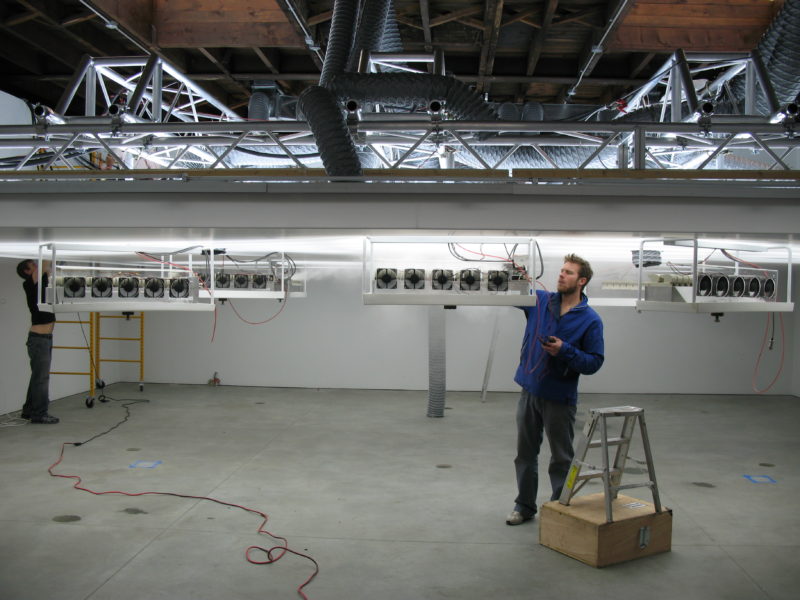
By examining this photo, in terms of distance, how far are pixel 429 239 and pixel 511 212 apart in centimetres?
100

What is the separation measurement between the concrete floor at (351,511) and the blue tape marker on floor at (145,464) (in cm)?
2

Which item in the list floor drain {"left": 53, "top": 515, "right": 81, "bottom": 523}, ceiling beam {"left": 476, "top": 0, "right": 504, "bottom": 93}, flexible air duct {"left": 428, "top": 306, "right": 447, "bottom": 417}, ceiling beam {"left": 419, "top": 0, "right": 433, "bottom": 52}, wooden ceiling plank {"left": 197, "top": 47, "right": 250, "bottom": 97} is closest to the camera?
floor drain {"left": 53, "top": 515, "right": 81, "bottom": 523}

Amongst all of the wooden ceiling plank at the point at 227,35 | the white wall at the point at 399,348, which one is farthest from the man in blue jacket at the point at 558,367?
the white wall at the point at 399,348

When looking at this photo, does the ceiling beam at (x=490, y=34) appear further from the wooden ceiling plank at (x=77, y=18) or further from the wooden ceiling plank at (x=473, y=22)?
the wooden ceiling plank at (x=77, y=18)

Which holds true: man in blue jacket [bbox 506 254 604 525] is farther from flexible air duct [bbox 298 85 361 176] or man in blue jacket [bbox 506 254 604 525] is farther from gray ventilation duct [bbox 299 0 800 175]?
flexible air duct [bbox 298 85 361 176]

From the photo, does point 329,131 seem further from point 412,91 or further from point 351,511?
point 351,511

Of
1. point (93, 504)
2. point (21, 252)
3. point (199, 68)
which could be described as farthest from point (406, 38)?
point (93, 504)

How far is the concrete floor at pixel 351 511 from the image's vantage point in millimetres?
3252

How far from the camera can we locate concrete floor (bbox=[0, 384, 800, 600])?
325 centimetres

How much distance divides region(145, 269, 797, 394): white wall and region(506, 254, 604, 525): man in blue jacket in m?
5.94

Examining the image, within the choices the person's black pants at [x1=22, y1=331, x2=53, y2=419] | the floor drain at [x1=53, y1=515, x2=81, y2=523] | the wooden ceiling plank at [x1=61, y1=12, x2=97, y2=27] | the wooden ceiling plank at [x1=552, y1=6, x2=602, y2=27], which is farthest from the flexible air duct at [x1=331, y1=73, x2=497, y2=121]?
the person's black pants at [x1=22, y1=331, x2=53, y2=419]

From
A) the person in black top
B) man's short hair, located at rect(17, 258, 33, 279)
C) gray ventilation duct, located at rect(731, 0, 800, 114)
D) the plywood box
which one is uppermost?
gray ventilation duct, located at rect(731, 0, 800, 114)

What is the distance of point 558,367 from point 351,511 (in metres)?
1.80

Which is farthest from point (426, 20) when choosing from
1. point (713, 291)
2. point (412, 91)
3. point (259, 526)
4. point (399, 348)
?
point (399, 348)
